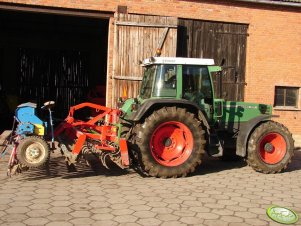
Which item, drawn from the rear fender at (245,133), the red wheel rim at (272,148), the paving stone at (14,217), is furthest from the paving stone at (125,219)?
the red wheel rim at (272,148)

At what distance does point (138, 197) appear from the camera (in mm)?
5414

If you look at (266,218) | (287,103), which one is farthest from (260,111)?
(287,103)

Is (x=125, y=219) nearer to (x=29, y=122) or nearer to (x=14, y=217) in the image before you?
(x=14, y=217)

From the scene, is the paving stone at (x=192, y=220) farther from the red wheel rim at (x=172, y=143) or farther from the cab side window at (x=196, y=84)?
the cab side window at (x=196, y=84)

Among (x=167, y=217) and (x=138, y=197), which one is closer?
(x=167, y=217)

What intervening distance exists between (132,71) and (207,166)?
4094 millimetres

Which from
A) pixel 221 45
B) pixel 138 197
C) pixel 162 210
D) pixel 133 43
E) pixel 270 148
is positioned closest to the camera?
pixel 162 210

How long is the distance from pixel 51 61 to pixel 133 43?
30.9 ft

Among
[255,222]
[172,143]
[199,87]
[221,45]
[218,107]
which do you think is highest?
[221,45]

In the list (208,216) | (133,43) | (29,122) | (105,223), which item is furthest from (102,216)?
(133,43)

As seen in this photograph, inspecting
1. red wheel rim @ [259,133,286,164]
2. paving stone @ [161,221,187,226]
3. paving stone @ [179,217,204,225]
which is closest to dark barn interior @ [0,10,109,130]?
red wheel rim @ [259,133,286,164]

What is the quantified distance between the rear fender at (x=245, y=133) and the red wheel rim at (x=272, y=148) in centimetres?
33

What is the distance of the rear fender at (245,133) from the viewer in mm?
7250

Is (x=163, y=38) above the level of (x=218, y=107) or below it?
above
